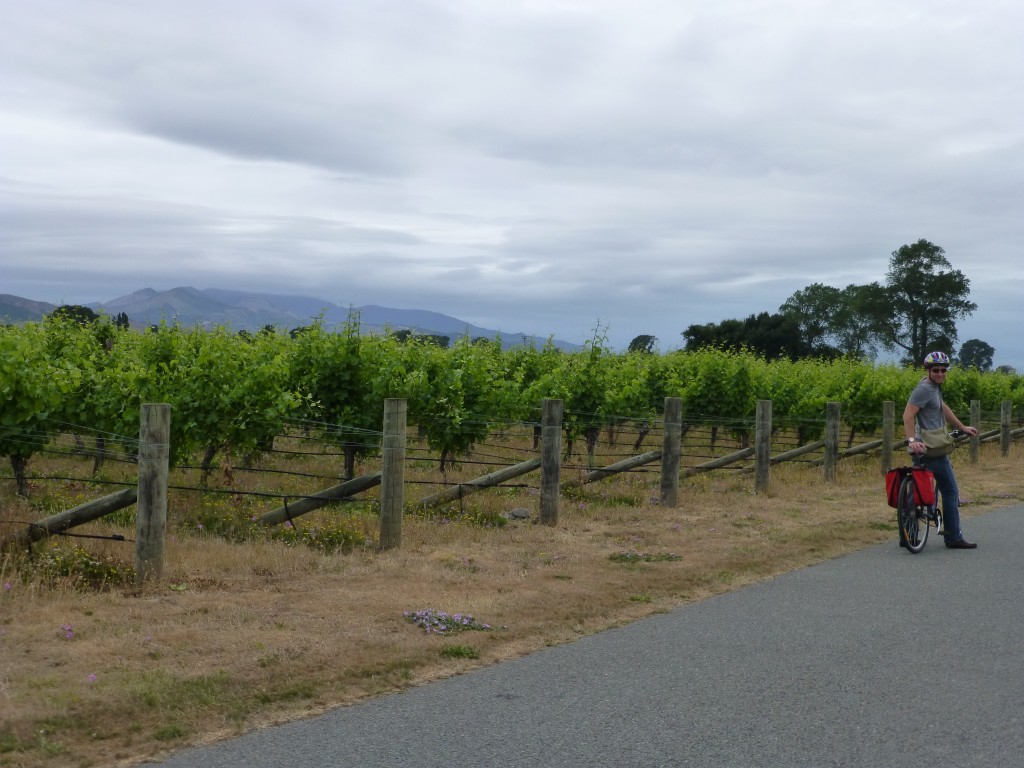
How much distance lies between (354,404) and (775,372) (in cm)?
1553

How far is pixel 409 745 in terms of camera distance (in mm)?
4668

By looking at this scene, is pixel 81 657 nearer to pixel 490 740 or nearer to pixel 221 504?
pixel 490 740

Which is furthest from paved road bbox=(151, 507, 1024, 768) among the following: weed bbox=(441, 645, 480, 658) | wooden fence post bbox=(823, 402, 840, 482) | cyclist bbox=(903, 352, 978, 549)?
wooden fence post bbox=(823, 402, 840, 482)

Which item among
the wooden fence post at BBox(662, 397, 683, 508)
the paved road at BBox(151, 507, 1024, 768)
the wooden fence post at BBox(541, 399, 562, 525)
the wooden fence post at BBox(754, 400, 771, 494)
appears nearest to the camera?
the paved road at BBox(151, 507, 1024, 768)

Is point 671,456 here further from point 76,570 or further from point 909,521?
point 76,570

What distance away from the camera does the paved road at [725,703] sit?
457 cm

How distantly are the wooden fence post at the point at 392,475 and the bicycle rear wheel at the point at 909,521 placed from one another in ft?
16.9

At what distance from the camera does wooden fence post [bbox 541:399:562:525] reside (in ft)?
39.3

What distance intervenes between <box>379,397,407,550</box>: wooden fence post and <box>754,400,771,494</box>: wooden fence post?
786cm

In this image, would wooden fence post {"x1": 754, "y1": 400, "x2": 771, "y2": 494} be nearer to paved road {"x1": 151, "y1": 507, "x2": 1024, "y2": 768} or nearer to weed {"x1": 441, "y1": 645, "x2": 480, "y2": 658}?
paved road {"x1": 151, "y1": 507, "x2": 1024, "y2": 768}

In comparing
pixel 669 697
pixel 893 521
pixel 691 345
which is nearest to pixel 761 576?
pixel 669 697

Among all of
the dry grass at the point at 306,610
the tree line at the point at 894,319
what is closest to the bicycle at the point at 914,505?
the dry grass at the point at 306,610

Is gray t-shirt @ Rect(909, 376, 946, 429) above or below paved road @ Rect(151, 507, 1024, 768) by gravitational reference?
above

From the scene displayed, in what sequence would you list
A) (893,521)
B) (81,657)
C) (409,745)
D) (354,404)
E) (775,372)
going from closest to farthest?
1. (409,745)
2. (81,657)
3. (893,521)
4. (354,404)
5. (775,372)
